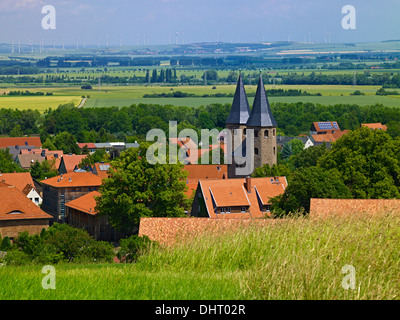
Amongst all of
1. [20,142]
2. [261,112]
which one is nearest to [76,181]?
[261,112]

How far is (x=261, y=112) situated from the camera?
6581 centimetres

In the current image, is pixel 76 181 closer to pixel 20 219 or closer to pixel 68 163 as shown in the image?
pixel 20 219

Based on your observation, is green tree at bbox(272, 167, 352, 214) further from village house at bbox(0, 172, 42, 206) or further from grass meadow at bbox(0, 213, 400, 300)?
village house at bbox(0, 172, 42, 206)

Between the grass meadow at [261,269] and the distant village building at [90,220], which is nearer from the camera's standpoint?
the grass meadow at [261,269]

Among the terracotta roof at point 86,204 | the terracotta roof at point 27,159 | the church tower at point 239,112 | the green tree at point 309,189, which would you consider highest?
the church tower at point 239,112

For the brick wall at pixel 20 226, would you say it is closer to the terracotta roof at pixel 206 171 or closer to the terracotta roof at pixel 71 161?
the terracotta roof at pixel 206 171

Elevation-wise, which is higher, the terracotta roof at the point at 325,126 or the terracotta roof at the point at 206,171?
the terracotta roof at the point at 206,171

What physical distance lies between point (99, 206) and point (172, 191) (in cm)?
625

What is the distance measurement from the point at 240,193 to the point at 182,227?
103ft

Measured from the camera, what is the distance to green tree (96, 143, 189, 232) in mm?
45781

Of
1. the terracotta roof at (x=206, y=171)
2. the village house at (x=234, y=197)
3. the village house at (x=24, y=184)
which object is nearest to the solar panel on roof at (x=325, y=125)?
the terracotta roof at (x=206, y=171)

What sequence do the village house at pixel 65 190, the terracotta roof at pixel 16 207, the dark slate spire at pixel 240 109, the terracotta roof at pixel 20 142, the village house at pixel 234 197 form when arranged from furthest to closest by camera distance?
the terracotta roof at pixel 20 142, the dark slate spire at pixel 240 109, the village house at pixel 65 190, the terracotta roof at pixel 16 207, the village house at pixel 234 197

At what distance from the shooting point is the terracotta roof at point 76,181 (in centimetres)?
6756

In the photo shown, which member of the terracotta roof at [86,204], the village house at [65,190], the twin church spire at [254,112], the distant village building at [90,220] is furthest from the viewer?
the village house at [65,190]
